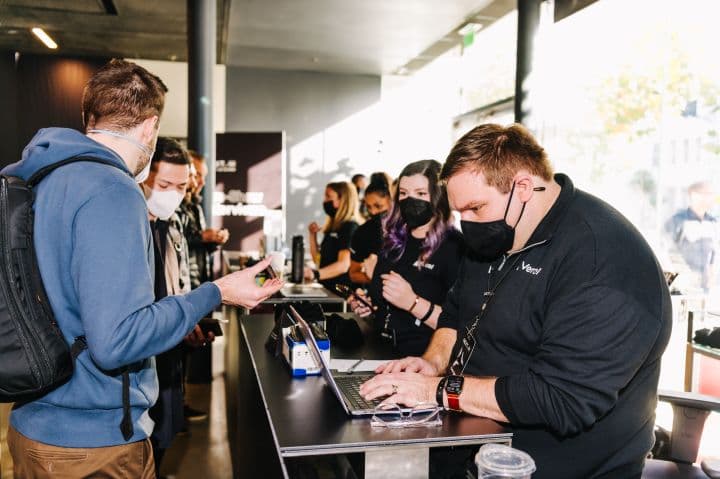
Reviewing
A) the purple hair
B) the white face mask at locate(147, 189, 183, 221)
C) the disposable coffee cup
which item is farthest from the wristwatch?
the white face mask at locate(147, 189, 183, 221)

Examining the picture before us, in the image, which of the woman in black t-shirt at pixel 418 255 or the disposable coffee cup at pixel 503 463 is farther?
the woman in black t-shirt at pixel 418 255

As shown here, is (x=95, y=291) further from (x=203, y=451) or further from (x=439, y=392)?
(x=203, y=451)

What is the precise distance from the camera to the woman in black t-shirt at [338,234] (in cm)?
469

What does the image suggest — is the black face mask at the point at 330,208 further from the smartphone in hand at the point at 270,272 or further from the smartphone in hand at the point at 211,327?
the smartphone in hand at the point at 270,272

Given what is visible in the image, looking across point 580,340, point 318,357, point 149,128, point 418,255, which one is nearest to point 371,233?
point 418,255

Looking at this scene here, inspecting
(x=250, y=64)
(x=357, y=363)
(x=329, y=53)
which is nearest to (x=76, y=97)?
(x=250, y=64)

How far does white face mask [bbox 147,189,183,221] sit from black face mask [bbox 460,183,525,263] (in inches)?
54.1

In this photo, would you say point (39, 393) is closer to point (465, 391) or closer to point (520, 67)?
point (465, 391)

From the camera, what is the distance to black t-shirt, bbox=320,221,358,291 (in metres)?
4.70

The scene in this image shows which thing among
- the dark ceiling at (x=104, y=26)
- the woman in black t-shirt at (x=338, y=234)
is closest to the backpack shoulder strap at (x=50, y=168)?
the woman in black t-shirt at (x=338, y=234)

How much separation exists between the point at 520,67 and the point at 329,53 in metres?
3.86

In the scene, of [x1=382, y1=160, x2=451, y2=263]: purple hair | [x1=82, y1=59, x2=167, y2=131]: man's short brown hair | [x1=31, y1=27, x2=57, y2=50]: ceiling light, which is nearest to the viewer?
[x1=82, y1=59, x2=167, y2=131]: man's short brown hair

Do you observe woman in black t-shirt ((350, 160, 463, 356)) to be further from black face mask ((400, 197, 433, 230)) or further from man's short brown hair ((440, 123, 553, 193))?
man's short brown hair ((440, 123, 553, 193))

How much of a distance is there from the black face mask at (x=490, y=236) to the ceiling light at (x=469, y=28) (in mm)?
6199
